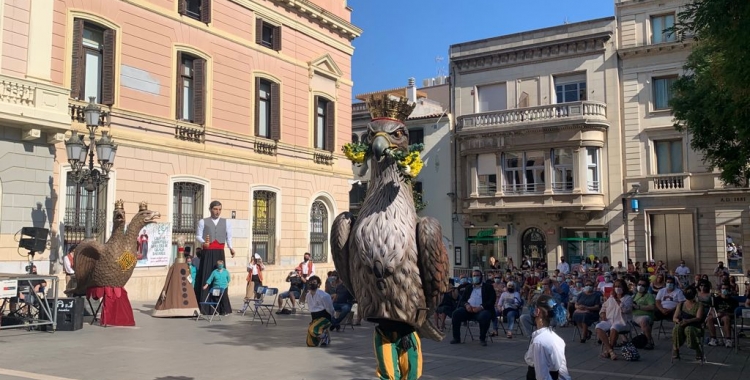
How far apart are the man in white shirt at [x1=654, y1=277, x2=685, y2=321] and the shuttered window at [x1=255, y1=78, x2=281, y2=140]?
1576 cm

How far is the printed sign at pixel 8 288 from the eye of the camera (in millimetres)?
11297

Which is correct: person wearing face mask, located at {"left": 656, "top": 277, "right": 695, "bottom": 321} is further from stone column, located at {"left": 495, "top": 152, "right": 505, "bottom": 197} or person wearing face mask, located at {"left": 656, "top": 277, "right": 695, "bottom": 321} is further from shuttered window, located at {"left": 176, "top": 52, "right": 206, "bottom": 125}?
stone column, located at {"left": 495, "top": 152, "right": 505, "bottom": 197}

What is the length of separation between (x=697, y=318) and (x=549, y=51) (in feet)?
79.0

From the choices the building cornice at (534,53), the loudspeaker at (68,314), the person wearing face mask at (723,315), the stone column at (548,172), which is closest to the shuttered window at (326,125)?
the building cornice at (534,53)

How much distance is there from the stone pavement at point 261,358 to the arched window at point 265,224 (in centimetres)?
1073

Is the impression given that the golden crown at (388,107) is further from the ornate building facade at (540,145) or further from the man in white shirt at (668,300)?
the ornate building facade at (540,145)

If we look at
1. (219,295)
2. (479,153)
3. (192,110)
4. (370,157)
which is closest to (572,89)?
(479,153)

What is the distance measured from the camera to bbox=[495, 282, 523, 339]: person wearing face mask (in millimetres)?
13312

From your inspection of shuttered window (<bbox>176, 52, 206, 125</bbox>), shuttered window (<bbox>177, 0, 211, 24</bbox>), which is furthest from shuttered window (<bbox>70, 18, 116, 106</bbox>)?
shuttered window (<bbox>177, 0, 211, 24</bbox>)

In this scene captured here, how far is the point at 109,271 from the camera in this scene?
43.8 feet

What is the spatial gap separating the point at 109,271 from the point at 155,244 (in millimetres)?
5559

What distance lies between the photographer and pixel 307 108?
26.5 meters

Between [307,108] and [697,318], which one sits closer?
[697,318]

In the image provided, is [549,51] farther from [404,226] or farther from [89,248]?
[404,226]
